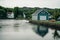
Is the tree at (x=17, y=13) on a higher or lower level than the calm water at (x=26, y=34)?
lower

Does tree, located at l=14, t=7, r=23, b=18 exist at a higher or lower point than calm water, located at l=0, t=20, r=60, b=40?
lower

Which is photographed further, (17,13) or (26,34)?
(17,13)

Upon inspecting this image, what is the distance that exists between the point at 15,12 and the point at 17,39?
8119cm

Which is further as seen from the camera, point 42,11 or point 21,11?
point 21,11

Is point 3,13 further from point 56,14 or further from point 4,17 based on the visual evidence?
point 56,14

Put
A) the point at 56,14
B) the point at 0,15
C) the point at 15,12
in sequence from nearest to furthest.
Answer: the point at 56,14 < the point at 0,15 < the point at 15,12

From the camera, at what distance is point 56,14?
42.4 meters

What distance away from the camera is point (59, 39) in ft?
50.8

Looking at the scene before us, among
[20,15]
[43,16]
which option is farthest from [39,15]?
[20,15]

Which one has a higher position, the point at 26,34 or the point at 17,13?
the point at 26,34

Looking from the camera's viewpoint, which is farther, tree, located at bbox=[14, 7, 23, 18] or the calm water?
tree, located at bbox=[14, 7, 23, 18]

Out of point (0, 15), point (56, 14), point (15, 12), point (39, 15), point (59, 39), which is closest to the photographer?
point (59, 39)

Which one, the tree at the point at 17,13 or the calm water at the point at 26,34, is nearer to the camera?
the calm water at the point at 26,34

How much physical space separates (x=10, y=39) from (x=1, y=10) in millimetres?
76449
